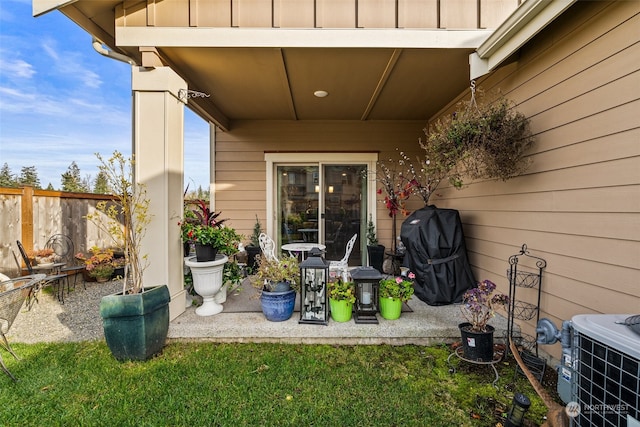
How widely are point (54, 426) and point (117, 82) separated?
12.1 metres

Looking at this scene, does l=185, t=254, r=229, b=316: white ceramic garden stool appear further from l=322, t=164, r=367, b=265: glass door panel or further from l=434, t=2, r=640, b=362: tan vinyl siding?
l=434, t=2, r=640, b=362: tan vinyl siding

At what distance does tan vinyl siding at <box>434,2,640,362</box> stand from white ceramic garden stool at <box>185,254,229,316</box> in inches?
116

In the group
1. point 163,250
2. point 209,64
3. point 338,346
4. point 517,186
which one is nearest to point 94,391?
point 163,250

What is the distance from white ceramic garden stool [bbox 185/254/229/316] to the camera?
2.90 metres

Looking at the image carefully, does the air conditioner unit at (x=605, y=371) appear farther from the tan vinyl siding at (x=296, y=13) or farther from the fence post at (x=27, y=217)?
the fence post at (x=27, y=217)

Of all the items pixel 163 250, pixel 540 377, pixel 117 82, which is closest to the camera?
pixel 540 377

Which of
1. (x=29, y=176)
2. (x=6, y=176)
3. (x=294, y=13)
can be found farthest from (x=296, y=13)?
(x=29, y=176)

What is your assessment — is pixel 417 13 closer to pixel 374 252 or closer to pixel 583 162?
pixel 583 162

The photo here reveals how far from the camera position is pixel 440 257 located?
130 inches

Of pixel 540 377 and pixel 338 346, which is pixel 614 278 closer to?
pixel 540 377

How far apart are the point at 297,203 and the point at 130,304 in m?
3.30

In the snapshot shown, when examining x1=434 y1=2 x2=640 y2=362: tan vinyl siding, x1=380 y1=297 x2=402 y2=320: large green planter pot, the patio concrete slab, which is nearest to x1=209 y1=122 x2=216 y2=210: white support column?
the patio concrete slab

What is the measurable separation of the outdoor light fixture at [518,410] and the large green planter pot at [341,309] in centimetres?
149

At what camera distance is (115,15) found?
2.72 meters
